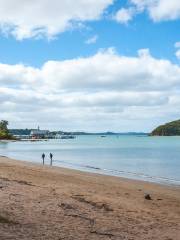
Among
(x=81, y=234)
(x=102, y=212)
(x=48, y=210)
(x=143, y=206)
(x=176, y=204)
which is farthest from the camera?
(x=176, y=204)

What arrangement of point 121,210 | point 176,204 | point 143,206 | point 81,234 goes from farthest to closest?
1. point 176,204
2. point 143,206
3. point 121,210
4. point 81,234

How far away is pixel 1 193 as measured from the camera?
54.3 feet

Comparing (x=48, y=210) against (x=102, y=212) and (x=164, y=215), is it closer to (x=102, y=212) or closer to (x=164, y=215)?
(x=102, y=212)

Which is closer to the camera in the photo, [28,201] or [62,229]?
[62,229]

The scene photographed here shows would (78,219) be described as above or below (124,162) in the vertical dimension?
above

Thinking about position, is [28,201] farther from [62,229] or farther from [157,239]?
[157,239]

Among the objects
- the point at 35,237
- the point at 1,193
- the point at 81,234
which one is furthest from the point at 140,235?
the point at 1,193

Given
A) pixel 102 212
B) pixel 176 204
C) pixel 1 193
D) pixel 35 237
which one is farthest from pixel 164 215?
pixel 35 237

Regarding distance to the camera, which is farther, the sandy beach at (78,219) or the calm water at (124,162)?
the calm water at (124,162)

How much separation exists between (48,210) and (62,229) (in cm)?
259

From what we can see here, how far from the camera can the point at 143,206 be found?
1855cm

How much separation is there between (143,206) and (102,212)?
4.12m

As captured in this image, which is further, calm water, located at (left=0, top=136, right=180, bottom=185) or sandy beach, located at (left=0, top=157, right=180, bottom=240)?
calm water, located at (left=0, top=136, right=180, bottom=185)

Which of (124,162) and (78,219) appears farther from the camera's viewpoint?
(124,162)
